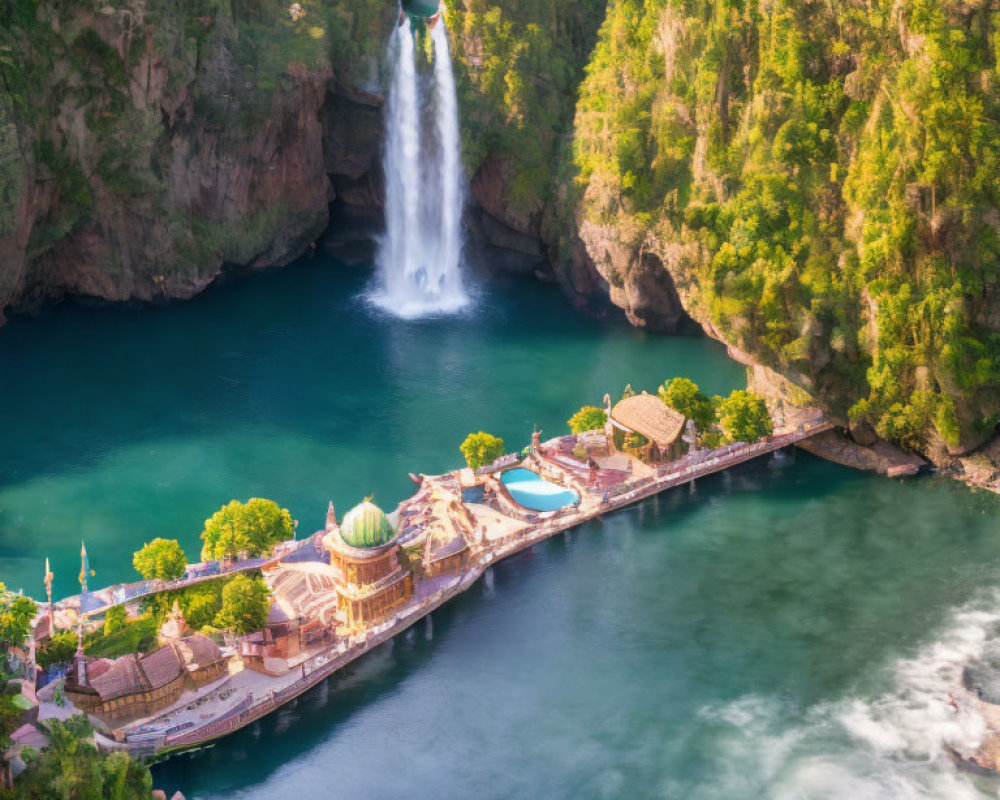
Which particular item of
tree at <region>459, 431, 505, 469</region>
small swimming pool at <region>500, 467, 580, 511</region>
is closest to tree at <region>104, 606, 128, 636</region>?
tree at <region>459, 431, 505, 469</region>

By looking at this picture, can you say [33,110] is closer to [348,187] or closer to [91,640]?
[348,187]

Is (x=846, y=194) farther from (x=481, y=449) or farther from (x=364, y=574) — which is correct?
(x=364, y=574)

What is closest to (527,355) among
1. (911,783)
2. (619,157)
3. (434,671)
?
(619,157)

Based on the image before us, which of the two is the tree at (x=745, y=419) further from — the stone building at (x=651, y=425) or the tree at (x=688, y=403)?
the stone building at (x=651, y=425)

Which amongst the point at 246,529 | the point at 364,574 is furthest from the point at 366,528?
the point at 246,529

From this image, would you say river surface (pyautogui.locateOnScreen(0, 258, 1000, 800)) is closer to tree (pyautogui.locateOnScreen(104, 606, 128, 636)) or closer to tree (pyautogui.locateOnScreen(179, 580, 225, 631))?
tree (pyautogui.locateOnScreen(104, 606, 128, 636))
